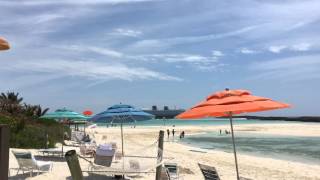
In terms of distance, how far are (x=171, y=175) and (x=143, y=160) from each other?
745 millimetres

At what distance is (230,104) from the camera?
7.05m

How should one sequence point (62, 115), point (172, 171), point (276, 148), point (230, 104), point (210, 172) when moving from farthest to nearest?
point (276, 148) < point (62, 115) < point (172, 171) < point (210, 172) < point (230, 104)

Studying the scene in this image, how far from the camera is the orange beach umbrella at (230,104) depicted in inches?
269

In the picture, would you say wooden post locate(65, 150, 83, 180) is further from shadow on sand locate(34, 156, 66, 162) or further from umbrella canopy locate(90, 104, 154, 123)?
shadow on sand locate(34, 156, 66, 162)

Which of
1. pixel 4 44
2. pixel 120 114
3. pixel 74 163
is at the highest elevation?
pixel 4 44

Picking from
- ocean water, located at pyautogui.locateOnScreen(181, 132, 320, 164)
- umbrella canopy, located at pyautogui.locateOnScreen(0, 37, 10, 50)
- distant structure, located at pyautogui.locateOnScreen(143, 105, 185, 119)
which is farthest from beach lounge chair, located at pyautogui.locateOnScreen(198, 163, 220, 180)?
distant structure, located at pyautogui.locateOnScreen(143, 105, 185, 119)

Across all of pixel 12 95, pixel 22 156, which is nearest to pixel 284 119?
pixel 12 95

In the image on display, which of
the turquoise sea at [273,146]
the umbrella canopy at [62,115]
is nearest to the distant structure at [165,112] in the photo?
the turquoise sea at [273,146]

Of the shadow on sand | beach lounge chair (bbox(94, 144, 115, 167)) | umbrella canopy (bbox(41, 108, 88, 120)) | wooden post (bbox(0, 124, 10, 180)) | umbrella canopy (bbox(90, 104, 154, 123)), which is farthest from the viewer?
umbrella canopy (bbox(41, 108, 88, 120))

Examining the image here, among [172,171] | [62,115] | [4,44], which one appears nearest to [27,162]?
[172,171]

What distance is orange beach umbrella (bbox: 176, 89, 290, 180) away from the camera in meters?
6.84

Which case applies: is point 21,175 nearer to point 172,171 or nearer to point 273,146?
point 172,171

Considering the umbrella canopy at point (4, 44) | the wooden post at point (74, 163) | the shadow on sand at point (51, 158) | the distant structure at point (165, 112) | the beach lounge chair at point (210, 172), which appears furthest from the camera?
the distant structure at point (165, 112)

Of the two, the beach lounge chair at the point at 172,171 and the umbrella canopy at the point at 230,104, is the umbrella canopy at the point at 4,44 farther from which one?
the beach lounge chair at the point at 172,171
